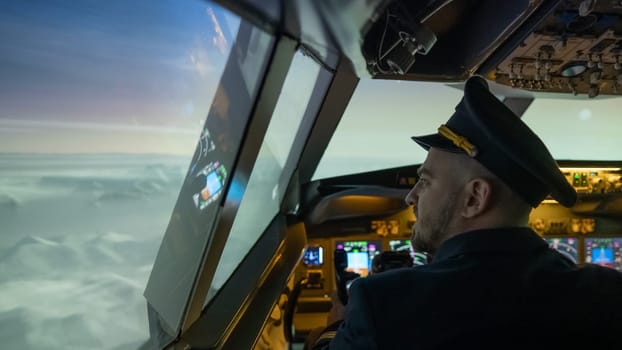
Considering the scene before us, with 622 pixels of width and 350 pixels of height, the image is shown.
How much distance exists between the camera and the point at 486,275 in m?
0.95

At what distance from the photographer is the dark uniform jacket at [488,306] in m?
0.91

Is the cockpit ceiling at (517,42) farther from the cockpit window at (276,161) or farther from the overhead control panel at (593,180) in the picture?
the overhead control panel at (593,180)

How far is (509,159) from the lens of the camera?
3.54ft

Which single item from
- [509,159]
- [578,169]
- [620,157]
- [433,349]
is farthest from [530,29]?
[620,157]

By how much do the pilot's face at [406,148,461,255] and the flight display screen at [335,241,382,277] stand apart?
3935 millimetres

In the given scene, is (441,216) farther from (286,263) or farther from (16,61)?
(286,263)

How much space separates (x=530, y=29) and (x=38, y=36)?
172 cm

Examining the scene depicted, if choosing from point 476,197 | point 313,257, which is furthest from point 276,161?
point 476,197

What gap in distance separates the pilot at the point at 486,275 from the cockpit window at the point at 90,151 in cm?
78

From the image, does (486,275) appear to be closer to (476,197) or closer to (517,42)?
(476,197)

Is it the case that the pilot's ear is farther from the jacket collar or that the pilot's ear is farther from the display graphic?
the display graphic

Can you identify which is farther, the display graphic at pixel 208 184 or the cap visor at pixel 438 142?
the display graphic at pixel 208 184

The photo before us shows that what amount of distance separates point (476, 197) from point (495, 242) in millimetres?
125

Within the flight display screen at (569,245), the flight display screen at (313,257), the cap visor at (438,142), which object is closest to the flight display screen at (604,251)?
the flight display screen at (569,245)
